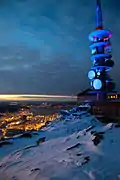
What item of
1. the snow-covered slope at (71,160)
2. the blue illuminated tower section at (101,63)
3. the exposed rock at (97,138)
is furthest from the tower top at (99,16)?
the exposed rock at (97,138)

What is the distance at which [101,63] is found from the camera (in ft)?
196

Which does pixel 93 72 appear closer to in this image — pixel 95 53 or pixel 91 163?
pixel 95 53

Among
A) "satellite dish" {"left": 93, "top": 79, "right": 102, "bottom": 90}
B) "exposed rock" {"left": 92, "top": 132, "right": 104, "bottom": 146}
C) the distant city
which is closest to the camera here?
"exposed rock" {"left": 92, "top": 132, "right": 104, "bottom": 146}

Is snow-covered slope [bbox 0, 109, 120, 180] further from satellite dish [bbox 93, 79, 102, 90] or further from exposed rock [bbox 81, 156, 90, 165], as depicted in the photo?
satellite dish [bbox 93, 79, 102, 90]

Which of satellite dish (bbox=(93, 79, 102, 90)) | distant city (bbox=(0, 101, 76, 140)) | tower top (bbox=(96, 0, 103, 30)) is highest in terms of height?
tower top (bbox=(96, 0, 103, 30))

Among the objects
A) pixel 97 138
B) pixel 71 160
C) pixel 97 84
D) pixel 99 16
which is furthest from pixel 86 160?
pixel 99 16

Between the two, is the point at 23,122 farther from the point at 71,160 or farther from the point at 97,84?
the point at 71,160

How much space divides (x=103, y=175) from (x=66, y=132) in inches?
483

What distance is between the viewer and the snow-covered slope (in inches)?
432

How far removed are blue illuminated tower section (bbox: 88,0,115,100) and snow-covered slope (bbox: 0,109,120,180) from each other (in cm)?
4238

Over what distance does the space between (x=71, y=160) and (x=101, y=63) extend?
163 ft

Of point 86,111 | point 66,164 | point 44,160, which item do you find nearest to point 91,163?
point 66,164

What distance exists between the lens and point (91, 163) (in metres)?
12.1

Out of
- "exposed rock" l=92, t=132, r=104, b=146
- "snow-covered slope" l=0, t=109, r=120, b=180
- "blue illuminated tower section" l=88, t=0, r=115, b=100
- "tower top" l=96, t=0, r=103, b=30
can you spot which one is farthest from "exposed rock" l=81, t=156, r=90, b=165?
"tower top" l=96, t=0, r=103, b=30
